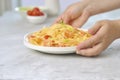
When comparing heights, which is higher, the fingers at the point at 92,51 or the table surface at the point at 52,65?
the fingers at the point at 92,51

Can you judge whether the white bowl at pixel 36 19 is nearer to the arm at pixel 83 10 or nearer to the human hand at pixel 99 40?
the arm at pixel 83 10

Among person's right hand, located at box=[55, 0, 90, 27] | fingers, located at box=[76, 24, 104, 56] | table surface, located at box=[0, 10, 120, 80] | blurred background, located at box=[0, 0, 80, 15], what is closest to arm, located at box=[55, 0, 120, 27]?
person's right hand, located at box=[55, 0, 90, 27]

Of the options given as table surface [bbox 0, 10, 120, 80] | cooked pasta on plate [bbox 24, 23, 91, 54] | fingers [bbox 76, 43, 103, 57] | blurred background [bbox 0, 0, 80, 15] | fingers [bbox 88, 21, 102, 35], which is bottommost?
blurred background [bbox 0, 0, 80, 15]

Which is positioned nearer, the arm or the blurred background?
the arm

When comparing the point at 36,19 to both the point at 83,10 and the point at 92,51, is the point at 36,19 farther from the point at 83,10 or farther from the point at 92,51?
the point at 92,51

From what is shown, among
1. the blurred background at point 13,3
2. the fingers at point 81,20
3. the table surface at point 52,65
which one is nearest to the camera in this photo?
the table surface at point 52,65

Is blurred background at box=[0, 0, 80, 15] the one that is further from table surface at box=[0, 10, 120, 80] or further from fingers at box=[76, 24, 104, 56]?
fingers at box=[76, 24, 104, 56]

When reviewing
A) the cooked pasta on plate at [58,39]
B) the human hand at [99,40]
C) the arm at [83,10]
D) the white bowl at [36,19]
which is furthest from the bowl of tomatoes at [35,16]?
the human hand at [99,40]
